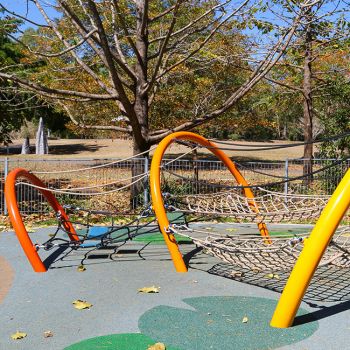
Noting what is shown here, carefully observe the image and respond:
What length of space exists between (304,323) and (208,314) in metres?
0.83

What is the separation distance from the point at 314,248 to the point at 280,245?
86 centimetres

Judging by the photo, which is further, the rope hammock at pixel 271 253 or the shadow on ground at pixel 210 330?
the rope hammock at pixel 271 253

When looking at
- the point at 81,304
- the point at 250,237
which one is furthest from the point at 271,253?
the point at 81,304

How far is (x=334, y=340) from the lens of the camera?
379 cm

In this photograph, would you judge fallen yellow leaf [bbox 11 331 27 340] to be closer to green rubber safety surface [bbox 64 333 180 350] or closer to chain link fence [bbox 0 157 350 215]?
green rubber safety surface [bbox 64 333 180 350]

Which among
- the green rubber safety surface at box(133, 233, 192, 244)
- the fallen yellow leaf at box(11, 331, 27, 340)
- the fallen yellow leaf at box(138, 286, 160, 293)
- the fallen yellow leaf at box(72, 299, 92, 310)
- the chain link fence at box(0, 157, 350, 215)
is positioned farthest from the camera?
the chain link fence at box(0, 157, 350, 215)

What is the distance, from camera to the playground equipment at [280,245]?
12.1 feet

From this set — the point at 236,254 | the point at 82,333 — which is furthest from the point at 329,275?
the point at 82,333

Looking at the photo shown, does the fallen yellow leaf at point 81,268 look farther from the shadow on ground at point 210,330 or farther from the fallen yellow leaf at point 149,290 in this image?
the shadow on ground at point 210,330

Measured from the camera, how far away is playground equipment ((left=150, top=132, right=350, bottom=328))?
3686 mm

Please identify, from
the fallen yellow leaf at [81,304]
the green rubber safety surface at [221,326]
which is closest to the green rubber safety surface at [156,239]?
the green rubber safety surface at [221,326]

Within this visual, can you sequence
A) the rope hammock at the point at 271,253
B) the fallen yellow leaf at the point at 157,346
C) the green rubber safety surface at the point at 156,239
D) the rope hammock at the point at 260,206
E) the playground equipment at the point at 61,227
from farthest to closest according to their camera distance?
the green rubber safety surface at the point at 156,239 → the rope hammock at the point at 260,206 → the playground equipment at the point at 61,227 → the rope hammock at the point at 271,253 → the fallen yellow leaf at the point at 157,346

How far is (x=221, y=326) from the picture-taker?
13.4ft

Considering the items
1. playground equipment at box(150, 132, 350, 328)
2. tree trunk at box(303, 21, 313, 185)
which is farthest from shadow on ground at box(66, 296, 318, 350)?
tree trunk at box(303, 21, 313, 185)
